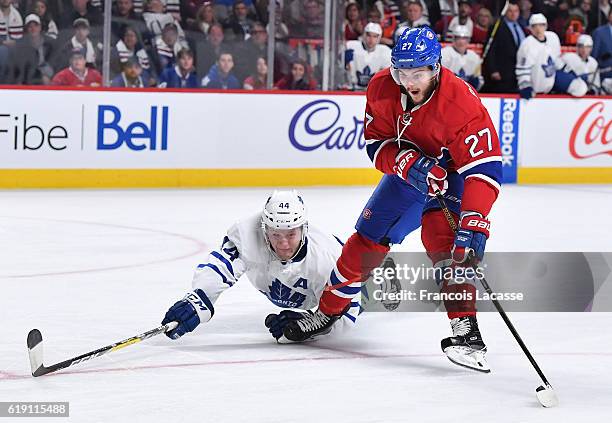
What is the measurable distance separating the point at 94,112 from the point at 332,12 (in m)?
2.31

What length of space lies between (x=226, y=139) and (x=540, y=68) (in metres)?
3.17

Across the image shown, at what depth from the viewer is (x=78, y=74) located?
10297 mm

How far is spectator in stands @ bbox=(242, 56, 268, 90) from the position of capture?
11016 millimetres

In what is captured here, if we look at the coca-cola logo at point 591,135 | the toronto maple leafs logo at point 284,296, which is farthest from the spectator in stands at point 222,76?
the toronto maple leafs logo at point 284,296

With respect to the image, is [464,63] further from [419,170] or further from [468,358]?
[468,358]

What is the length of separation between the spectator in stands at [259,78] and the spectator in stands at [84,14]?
1.39 m

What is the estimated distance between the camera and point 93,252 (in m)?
7.16

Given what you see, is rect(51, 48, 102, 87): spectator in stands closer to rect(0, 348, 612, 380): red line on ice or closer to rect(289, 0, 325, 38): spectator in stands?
rect(289, 0, 325, 38): spectator in stands

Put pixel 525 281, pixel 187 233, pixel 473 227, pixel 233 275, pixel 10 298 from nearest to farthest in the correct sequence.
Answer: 1. pixel 473 227
2. pixel 233 275
3. pixel 10 298
4. pixel 525 281
5. pixel 187 233

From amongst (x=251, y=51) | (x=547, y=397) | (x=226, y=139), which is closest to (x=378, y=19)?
(x=251, y=51)

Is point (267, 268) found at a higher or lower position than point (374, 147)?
lower

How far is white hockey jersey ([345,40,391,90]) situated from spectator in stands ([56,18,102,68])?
92.6 inches

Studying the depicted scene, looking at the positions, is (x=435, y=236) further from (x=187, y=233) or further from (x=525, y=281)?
(x=187, y=233)

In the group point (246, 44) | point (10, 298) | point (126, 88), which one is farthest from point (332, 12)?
point (10, 298)
